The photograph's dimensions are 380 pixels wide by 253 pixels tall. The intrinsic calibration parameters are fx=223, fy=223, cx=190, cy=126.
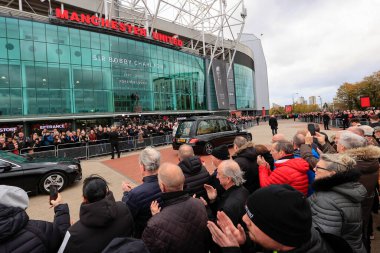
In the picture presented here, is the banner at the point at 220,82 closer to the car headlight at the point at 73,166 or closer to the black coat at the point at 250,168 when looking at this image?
the car headlight at the point at 73,166

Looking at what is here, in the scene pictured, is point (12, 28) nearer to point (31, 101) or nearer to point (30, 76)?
point (30, 76)

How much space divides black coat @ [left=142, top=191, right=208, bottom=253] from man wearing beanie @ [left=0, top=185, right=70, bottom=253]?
83 cm

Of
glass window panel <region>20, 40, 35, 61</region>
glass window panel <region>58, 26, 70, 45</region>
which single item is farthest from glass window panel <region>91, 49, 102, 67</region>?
glass window panel <region>20, 40, 35, 61</region>

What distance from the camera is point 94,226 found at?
6.29 ft

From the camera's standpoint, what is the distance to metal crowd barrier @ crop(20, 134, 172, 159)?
11.0 meters

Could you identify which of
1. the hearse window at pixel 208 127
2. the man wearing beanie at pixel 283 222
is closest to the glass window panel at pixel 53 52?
the hearse window at pixel 208 127

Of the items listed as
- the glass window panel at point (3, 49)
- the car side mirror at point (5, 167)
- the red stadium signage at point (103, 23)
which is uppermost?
the red stadium signage at point (103, 23)

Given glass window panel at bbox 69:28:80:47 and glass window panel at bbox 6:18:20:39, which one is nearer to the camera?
glass window panel at bbox 6:18:20:39

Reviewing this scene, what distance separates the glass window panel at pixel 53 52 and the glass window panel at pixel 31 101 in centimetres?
392

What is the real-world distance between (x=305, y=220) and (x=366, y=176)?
2329 millimetres

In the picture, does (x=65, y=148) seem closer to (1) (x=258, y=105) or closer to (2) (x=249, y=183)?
(2) (x=249, y=183)

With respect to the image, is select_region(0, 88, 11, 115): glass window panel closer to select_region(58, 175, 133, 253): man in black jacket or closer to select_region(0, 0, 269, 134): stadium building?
select_region(0, 0, 269, 134): stadium building

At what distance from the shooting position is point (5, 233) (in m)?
1.64

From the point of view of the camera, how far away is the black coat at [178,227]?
1.90m
